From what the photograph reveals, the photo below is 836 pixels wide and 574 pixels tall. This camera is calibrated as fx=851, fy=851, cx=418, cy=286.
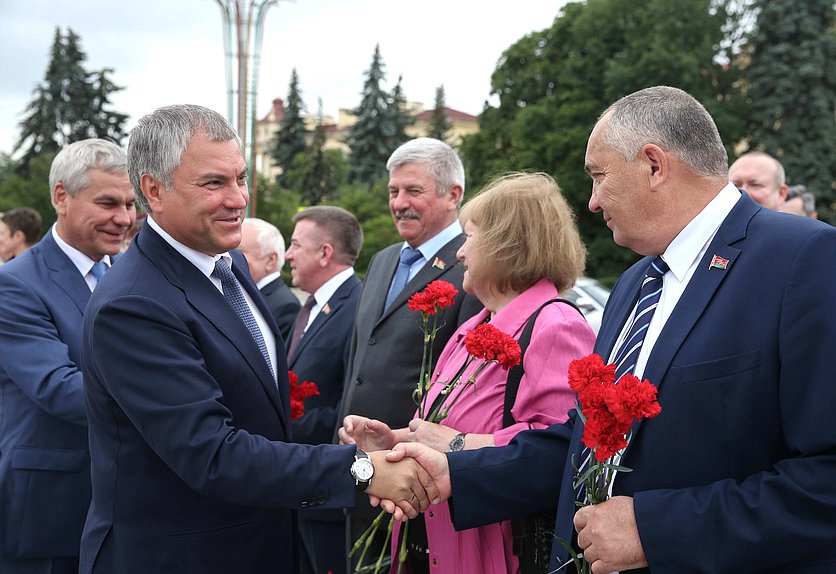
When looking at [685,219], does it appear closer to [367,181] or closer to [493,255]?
[493,255]

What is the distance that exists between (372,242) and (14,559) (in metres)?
30.2

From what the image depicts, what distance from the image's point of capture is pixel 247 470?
2.82 meters

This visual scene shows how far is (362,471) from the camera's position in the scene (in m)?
3.05

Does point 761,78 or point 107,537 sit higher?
point 761,78

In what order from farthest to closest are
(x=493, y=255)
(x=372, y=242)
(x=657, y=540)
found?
1. (x=372, y=242)
2. (x=493, y=255)
3. (x=657, y=540)

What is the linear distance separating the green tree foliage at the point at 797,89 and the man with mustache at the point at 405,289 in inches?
1115

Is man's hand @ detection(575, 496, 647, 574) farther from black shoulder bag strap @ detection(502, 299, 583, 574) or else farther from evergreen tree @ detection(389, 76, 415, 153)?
evergreen tree @ detection(389, 76, 415, 153)

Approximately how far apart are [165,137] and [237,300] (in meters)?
0.68

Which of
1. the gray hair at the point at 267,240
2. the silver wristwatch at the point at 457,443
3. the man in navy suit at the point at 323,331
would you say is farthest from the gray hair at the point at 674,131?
the gray hair at the point at 267,240

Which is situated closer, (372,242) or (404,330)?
(404,330)

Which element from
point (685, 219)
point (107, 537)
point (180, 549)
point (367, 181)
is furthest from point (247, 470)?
point (367, 181)

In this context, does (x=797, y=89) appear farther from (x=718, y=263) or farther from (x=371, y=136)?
(x=718, y=263)

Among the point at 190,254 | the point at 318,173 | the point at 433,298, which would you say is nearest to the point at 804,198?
the point at 433,298

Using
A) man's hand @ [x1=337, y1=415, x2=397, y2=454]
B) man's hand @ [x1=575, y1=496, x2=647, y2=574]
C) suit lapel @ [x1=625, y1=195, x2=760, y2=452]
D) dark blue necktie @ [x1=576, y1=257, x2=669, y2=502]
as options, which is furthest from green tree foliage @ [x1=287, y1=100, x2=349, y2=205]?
man's hand @ [x1=575, y1=496, x2=647, y2=574]
